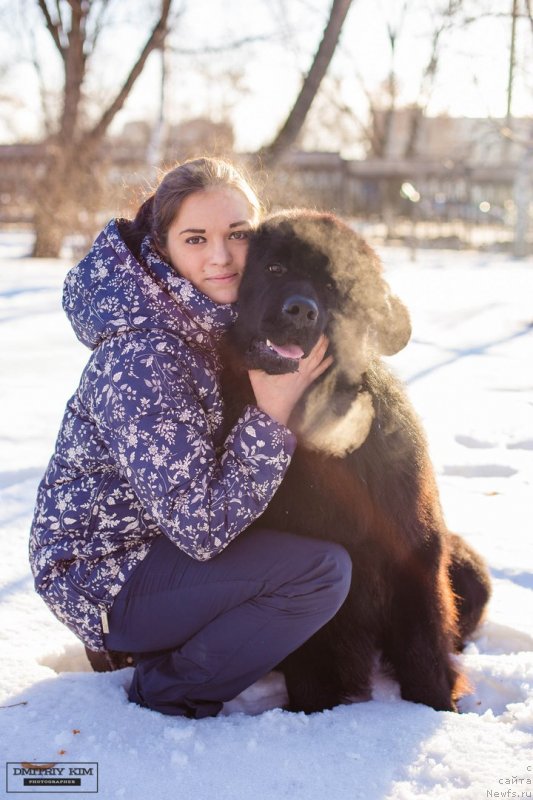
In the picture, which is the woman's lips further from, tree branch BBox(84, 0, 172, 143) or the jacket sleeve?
tree branch BBox(84, 0, 172, 143)

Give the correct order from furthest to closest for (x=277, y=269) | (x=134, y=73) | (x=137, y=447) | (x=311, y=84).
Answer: (x=134, y=73) → (x=311, y=84) → (x=277, y=269) → (x=137, y=447)

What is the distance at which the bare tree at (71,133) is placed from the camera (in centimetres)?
1139

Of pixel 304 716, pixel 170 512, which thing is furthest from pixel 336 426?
pixel 304 716

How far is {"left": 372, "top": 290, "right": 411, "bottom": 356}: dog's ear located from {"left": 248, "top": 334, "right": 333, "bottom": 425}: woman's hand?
0.18 metres

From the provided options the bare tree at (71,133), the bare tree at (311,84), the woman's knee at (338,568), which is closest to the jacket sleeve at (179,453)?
the woman's knee at (338,568)

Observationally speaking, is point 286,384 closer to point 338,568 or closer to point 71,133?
point 338,568

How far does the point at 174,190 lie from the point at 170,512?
84cm

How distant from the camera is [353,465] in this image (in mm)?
1985

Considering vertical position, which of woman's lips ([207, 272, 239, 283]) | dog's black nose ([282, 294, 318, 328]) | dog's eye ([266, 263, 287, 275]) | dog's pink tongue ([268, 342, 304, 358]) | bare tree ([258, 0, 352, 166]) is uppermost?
bare tree ([258, 0, 352, 166])

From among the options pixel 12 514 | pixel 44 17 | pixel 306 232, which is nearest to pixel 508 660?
pixel 306 232

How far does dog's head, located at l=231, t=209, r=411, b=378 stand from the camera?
6.37 ft

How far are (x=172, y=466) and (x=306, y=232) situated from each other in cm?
72

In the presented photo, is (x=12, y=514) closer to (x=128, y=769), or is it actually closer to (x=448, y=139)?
(x=128, y=769)

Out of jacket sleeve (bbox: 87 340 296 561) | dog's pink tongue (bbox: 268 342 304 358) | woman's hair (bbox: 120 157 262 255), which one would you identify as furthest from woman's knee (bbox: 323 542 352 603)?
woman's hair (bbox: 120 157 262 255)
